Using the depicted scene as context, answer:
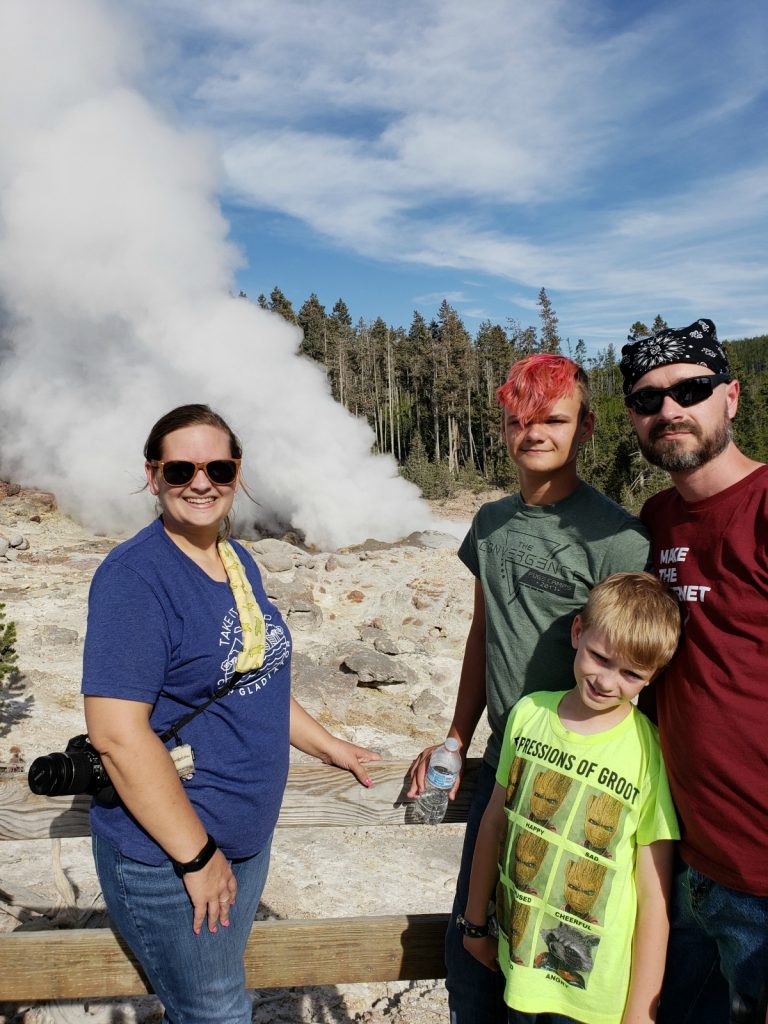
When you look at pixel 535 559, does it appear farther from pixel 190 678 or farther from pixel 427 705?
pixel 427 705

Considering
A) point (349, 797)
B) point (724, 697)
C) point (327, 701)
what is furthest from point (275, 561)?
point (724, 697)

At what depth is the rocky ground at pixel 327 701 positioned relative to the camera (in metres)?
3.16

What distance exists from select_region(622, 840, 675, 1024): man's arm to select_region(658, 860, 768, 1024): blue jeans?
56 mm

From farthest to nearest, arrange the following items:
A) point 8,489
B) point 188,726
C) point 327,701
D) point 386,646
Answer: point 8,489 → point 386,646 → point 327,701 → point 188,726

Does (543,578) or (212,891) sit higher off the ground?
(543,578)

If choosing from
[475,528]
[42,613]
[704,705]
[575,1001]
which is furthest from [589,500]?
[42,613]

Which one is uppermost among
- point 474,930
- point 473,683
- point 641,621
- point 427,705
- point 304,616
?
point 641,621

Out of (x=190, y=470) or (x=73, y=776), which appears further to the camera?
(x=190, y=470)

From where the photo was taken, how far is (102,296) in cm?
2238

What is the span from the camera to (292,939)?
201cm

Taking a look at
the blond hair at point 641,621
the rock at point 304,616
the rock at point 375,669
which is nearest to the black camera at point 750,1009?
the blond hair at point 641,621

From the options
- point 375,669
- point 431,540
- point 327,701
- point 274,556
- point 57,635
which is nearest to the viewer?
point 327,701

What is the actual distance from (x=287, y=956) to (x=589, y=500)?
1.50 m

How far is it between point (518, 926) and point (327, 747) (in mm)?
692
